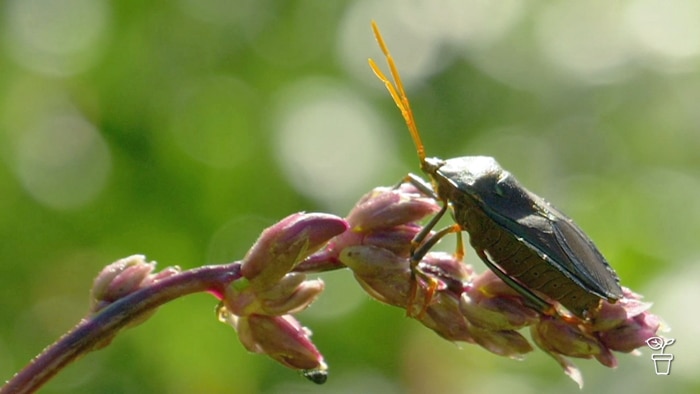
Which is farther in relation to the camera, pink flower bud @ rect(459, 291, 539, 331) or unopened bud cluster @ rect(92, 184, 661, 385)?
pink flower bud @ rect(459, 291, 539, 331)

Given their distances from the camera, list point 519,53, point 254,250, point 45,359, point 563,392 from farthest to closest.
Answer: point 519,53
point 563,392
point 254,250
point 45,359

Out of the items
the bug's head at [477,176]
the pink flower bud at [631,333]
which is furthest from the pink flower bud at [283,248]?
the bug's head at [477,176]

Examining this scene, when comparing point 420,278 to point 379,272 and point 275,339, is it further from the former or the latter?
point 275,339

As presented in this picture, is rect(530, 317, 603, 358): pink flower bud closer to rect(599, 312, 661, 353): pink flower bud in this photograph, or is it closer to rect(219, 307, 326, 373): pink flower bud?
rect(599, 312, 661, 353): pink flower bud

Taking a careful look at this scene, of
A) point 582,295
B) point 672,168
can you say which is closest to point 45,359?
point 582,295

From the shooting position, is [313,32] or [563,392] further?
[313,32]

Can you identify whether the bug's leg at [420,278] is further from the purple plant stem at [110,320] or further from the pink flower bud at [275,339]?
the purple plant stem at [110,320]

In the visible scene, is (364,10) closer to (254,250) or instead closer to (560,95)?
(560,95)

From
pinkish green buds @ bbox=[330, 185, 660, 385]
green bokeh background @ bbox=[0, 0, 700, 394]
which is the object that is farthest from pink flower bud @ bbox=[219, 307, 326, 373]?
green bokeh background @ bbox=[0, 0, 700, 394]
